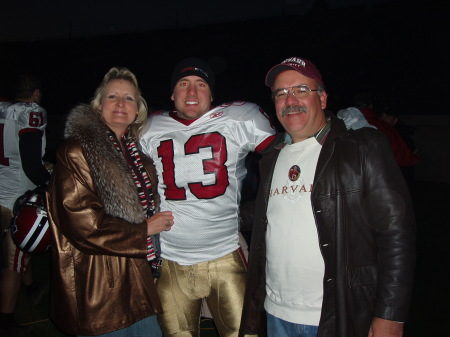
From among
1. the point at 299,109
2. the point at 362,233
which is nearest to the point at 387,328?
the point at 362,233

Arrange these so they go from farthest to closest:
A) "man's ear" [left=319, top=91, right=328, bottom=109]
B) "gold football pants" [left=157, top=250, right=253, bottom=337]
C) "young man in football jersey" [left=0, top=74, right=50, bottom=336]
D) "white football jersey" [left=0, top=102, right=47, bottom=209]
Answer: "white football jersey" [left=0, top=102, right=47, bottom=209] → "young man in football jersey" [left=0, top=74, right=50, bottom=336] → "gold football pants" [left=157, top=250, right=253, bottom=337] → "man's ear" [left=319, top=91, right=328, bottom=109]

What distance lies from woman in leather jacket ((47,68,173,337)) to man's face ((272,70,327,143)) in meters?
0.85

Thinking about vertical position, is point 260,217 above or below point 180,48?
below

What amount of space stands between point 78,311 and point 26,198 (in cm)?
119

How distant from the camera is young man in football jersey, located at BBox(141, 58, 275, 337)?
8.05 ft

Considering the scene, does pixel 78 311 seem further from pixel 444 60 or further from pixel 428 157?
pixel 444 60

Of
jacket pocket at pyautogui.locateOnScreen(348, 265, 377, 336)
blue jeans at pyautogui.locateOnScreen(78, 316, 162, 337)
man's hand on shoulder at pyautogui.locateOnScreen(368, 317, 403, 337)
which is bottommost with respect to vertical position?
blue jeans at pyautogui.locateOnScreen(78, 316, 162, 337)

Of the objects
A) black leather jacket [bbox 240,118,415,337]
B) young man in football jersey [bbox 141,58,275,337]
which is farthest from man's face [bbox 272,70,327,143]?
young man in football jersey [bbox 141,58,275,337]

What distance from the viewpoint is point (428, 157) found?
11461 millimetres

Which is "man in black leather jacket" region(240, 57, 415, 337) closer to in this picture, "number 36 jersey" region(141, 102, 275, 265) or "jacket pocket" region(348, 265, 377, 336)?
"jacket pocket" region(348, 265, 377, 336)

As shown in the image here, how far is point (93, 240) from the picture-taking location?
2.09 m

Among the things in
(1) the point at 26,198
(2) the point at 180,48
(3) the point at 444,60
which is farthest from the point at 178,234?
(2) the point at 180,48

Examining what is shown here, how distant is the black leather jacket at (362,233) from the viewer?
171cm

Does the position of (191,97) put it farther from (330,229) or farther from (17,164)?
(17,164)
